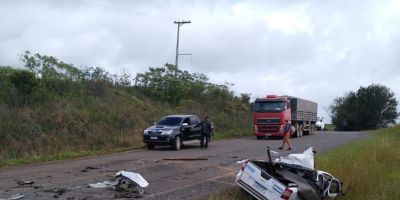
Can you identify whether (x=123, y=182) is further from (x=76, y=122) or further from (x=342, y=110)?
(x=342, y=110)

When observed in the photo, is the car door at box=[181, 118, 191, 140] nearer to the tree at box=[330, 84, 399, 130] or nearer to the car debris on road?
the car debris on road

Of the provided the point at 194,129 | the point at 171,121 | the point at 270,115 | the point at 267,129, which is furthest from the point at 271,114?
the point at 171,121

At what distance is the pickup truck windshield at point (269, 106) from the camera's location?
40.3m

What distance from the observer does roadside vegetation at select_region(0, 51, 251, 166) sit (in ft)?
82.6

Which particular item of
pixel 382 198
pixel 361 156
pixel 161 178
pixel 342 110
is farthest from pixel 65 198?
pixel 342 110

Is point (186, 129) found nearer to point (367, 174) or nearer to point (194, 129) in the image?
point (194, 129)

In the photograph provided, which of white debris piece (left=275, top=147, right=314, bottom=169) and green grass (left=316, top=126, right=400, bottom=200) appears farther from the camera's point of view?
green grass (left=316, top=126, right=400, bottom=200)

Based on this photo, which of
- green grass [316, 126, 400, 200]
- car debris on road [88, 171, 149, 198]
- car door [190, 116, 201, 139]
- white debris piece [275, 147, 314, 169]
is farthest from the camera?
car door [190, 116, 201, 139]

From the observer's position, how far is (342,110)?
108688 mm

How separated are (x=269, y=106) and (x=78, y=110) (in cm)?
1512

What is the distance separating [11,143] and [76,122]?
5.46 m

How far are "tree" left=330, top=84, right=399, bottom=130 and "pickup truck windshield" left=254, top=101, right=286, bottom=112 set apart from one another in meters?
66.9

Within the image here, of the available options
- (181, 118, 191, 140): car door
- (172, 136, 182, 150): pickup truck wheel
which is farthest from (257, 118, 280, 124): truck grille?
(172, 136, 182, 150): pickup truck wheel

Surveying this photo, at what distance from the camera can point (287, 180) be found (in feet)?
37.7
